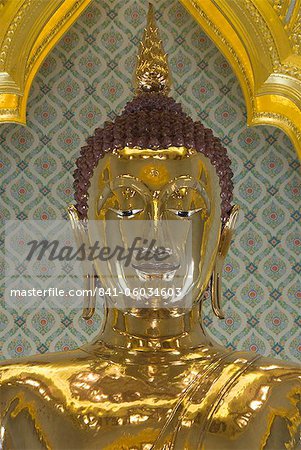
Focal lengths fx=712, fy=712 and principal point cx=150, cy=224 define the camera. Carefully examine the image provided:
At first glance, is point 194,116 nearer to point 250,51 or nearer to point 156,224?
point 250,51

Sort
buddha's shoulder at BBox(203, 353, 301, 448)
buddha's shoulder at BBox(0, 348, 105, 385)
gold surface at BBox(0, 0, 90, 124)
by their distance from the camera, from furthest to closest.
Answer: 1. gold surface at BBox(0, 0, 90, 124)
2. buddha's shoulder at BBox(0, 348, 105, 385)
3. buddha's shoulder at BBox(203, 353, 301, 448)

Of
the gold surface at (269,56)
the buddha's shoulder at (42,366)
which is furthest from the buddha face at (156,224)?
the gold surface at (269,56)

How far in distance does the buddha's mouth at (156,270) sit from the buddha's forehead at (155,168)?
0.15 m

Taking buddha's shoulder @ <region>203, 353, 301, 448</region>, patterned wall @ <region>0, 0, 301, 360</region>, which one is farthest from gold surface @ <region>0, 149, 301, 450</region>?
patterned wall @ <region>0, 0, 301, 360</region>

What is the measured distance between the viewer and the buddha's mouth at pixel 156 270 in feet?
4.33

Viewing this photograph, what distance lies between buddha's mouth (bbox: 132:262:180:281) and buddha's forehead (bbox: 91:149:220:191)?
149 millimetres

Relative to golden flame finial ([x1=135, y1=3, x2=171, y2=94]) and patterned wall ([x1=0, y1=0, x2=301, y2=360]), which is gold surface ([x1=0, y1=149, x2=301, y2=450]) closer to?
golden flame finial ([x1=135, y1=3, x2=171, y2=94])

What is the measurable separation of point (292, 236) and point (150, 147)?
77 cm

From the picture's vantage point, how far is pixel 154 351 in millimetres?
1359

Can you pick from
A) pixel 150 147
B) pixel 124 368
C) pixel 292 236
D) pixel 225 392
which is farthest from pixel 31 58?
pixel 225 392

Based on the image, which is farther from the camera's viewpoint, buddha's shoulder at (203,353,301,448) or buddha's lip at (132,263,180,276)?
→ buddha's lip at (132,263,180,276)

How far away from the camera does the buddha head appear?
1343 mm

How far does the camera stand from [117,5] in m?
2.15

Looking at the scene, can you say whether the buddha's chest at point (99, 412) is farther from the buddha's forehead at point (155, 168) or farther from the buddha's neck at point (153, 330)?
the buddha's forehead at point (155, 168)
